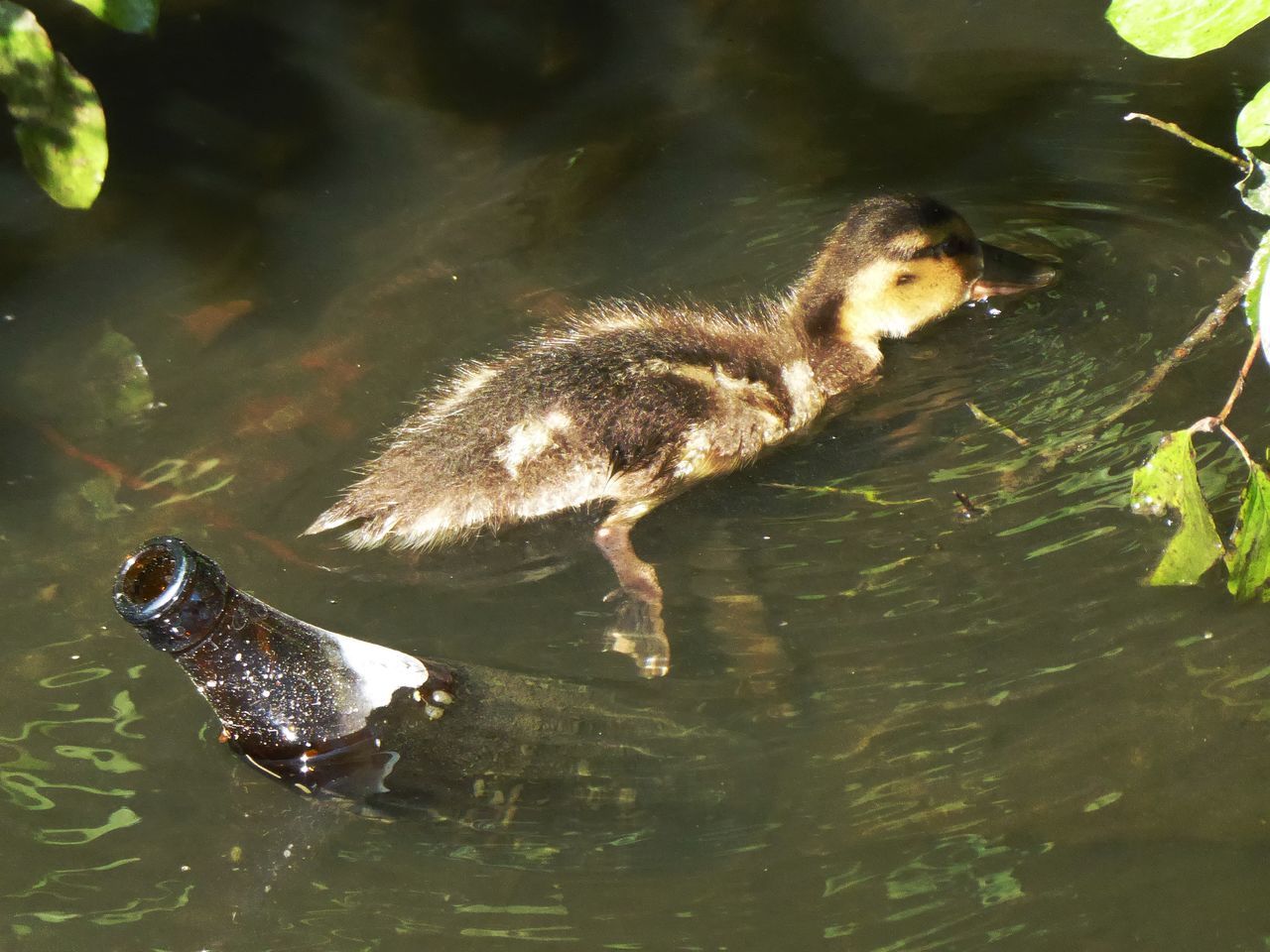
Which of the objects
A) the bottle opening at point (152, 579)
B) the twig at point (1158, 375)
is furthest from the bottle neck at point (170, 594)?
the twig at point (1158, 375)

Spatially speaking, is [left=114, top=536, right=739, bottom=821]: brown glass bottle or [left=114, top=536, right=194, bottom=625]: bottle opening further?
[left=114, top=536, right=739, bottom=821]: brown glass bottle

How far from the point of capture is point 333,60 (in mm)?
3068

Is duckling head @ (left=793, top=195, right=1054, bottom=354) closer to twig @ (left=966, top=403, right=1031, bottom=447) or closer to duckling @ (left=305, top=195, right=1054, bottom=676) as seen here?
duckling @ (left=305, top=195, right=1054, bottom=676)

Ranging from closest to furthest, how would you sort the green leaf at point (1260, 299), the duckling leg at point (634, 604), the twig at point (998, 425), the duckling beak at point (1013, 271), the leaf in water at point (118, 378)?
the green leaf at point (1260, 299) → the duckling leg at point (634, 604) → the twig at point (998, 425) → the leaf in water at point (118, 378) → the duckling beak at point (1013, 271)

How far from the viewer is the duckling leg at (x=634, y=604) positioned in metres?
2.04

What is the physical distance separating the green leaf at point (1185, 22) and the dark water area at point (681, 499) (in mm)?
907

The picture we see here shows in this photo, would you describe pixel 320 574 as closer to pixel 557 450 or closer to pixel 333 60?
pixel 557 450

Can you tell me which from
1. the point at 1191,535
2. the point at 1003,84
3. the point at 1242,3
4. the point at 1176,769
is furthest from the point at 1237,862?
the point at 1003,84

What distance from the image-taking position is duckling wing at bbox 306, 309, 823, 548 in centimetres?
223

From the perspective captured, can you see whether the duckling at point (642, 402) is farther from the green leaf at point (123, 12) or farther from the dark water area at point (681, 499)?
the green leaf at point (123, 12)

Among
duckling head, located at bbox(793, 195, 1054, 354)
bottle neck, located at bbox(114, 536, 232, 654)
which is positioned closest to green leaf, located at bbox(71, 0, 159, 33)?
bottle neck, located at bbox(114, 536, 232, 654)

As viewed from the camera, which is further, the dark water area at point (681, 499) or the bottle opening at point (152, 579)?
the dark water area at point (681, 499)

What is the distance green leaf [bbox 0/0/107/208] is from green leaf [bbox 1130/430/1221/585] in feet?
4.24

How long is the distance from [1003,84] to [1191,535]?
1.72 meters
